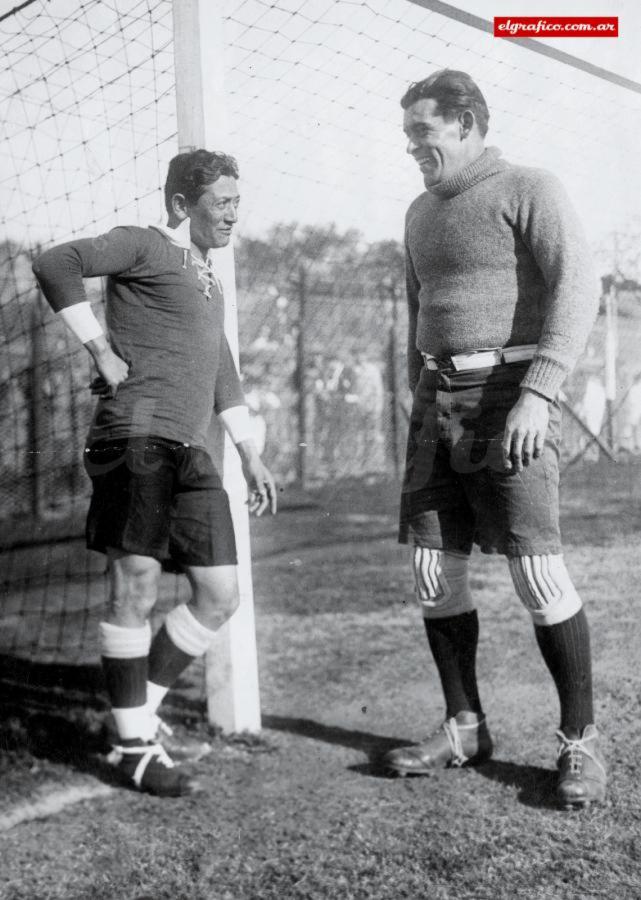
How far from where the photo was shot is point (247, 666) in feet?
7.56

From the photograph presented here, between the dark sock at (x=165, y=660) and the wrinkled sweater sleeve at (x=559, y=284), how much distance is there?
3.30ft

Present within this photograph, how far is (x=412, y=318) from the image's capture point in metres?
2.26

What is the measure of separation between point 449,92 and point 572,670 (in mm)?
1294

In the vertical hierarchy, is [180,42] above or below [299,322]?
above

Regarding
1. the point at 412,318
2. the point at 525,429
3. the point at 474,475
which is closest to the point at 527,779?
the point at 474,475

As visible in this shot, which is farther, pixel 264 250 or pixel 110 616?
pixel 264 250

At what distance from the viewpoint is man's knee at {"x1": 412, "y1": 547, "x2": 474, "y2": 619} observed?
2084 mm

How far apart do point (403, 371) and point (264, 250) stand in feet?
11.4

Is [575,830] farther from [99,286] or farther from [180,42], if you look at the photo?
[180,42]

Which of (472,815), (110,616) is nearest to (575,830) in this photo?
(472,815)

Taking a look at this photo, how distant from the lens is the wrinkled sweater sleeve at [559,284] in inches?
72.3

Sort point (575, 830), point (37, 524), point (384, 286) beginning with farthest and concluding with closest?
point (384, 286), point (37, 524), point (575, 830)

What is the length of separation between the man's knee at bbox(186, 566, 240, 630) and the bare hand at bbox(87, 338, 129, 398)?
1.52 ft

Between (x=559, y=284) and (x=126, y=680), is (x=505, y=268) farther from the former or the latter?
(x=126, y=680)
